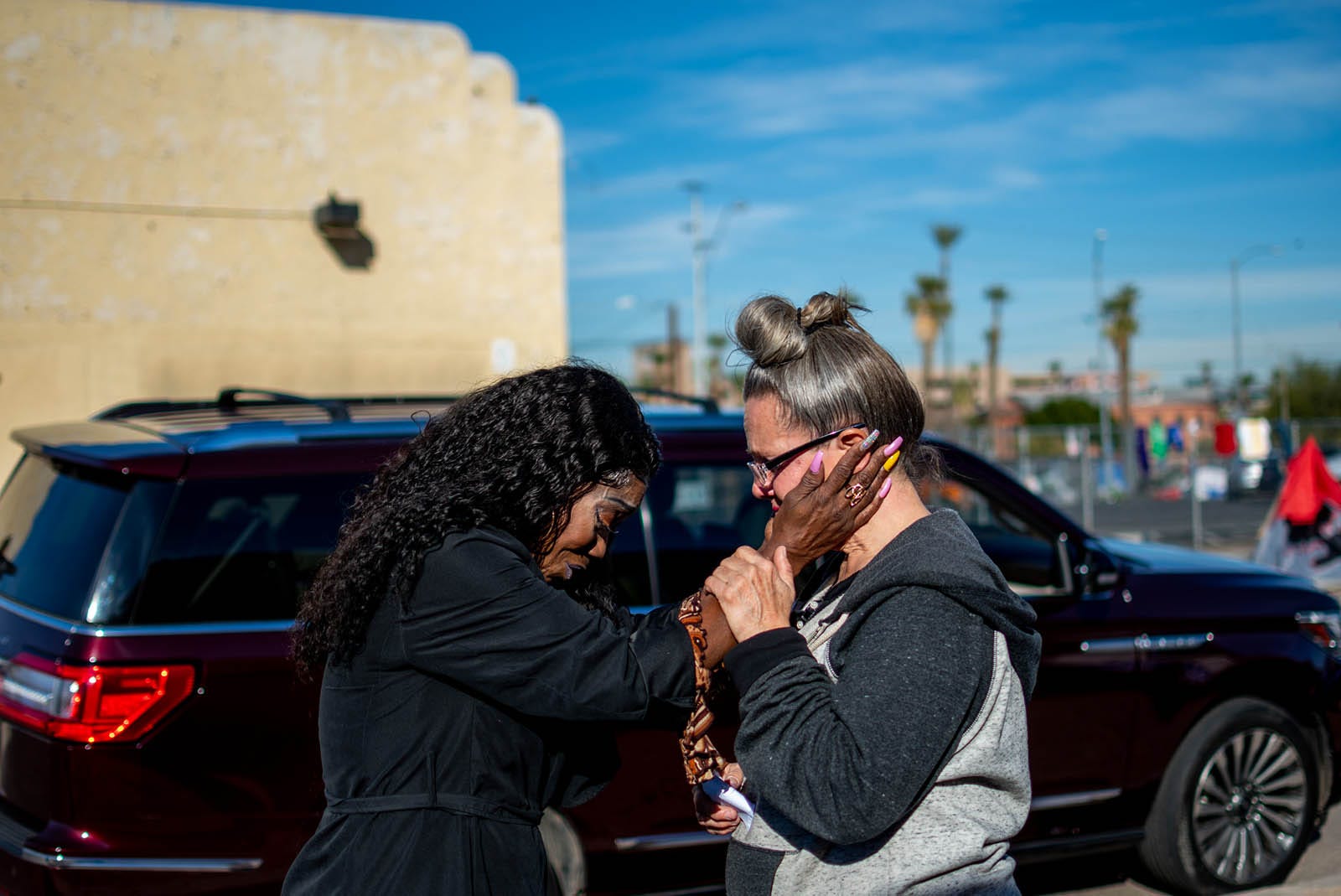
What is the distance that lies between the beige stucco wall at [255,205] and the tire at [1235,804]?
917 centimetres

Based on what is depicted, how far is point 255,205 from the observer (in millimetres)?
13008

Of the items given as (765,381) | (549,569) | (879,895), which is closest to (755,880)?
(879,895)

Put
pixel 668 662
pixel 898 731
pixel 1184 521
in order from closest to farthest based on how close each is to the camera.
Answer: pixel 898 731 → pixel 668 662 → pixel 1184 521

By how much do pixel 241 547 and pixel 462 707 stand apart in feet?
6.37

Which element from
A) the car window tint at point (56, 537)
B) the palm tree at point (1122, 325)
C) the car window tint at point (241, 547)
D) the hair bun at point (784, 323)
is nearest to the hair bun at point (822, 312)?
the hair bun at point (784, 323)

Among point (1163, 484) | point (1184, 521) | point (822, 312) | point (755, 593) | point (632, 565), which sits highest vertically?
point (822, 312)

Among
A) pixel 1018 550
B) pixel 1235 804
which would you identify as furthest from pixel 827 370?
pixel 1018 550

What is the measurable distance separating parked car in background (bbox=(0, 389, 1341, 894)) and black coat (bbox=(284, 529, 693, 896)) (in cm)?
150

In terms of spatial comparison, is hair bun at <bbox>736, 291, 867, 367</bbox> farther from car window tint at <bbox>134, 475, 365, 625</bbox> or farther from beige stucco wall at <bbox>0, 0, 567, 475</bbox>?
beige stucco wall at <bbox>0, 0, 567, 475</bbox>

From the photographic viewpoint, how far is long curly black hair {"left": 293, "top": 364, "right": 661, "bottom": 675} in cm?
206

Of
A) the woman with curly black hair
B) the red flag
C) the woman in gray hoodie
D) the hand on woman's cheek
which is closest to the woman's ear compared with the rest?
the woman in gray hoodie

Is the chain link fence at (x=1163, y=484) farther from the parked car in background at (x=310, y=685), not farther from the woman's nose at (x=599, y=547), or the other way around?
the woman's nose at (x=599, y=547)

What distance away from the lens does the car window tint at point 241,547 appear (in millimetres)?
3537

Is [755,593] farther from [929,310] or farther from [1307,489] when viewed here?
[929,310]
